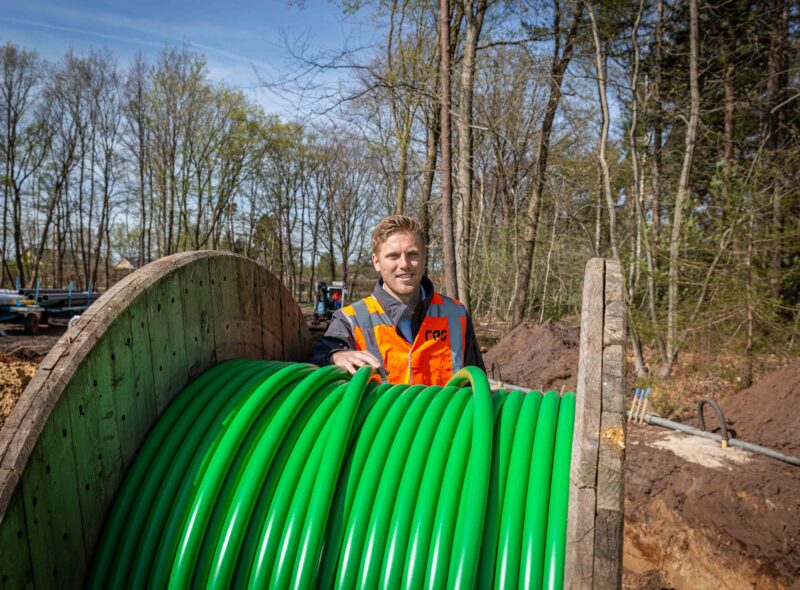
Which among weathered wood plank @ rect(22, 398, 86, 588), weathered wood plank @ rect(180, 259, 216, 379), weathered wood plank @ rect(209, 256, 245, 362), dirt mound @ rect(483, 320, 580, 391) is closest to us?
weathered wood plank @ rect(22, 398, 86, 588)

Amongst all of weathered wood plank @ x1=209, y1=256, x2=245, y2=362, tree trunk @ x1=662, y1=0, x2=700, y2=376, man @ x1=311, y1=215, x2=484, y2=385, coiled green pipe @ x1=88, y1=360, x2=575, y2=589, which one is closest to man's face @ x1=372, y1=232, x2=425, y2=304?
man @ x1=311, y1=215, x2=484, y2=385

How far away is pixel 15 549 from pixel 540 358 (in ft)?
34.3

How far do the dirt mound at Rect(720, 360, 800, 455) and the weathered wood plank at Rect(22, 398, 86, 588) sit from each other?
751 centimetres

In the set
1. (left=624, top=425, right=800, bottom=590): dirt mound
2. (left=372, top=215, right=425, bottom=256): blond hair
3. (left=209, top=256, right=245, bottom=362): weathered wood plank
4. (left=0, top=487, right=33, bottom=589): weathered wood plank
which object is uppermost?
(left=372, top=215, right=425, bottom=256): blond hair

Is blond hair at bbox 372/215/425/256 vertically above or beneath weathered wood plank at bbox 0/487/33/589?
above

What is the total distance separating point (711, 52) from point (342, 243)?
31.6 m

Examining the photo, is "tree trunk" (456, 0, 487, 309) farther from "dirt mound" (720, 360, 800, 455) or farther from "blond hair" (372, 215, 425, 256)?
"blond hair" (372, 215, 425, 256)

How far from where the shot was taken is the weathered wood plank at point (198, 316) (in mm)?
2199

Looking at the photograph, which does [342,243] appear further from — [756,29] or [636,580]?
[636,580]

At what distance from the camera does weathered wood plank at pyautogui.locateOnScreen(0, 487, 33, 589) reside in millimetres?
1373

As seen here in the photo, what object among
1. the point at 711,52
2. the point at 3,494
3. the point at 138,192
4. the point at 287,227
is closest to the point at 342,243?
the point at 287,227

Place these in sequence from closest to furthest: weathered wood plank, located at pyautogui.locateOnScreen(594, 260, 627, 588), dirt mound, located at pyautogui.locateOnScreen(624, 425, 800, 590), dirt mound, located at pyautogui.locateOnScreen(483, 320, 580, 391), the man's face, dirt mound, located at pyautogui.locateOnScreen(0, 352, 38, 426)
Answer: weathered wood plank, located at pyautogui.locateOnScreen(594, 260, 627, 588), the man's face, dirt mound, located at pyautogui.locateOnScreen(0, 352, 38, 426), dirt mound, located at pyautogui.locateOnScreen(624, 425, 800, 590), dirt mound, located at pyautogui.locateOnScreen(483, 320, 580, 391)

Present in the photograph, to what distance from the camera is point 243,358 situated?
8.71 feet

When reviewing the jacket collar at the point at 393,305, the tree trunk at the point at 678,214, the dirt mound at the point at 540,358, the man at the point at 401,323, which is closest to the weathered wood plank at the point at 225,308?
the man at the point at 401,323
